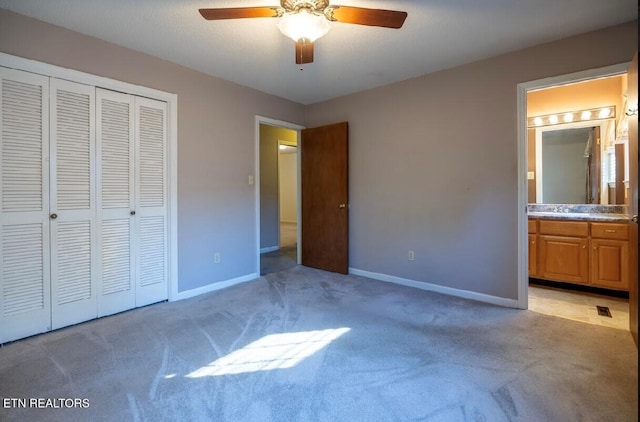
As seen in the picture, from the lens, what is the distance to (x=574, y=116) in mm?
3799

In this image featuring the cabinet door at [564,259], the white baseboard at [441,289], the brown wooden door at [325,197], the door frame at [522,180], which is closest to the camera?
the door frame at [522,180]

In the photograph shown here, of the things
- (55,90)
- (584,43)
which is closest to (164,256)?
(55,90)

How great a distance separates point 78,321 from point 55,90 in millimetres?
1859

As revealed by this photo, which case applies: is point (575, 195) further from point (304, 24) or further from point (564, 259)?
point (304, 24)

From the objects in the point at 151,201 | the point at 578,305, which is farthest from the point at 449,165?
the point at 151,201

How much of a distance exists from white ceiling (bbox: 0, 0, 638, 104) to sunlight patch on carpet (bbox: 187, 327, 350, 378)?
2.38 m

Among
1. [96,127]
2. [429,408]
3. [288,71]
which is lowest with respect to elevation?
[429,408]

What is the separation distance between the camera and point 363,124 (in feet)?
12.8

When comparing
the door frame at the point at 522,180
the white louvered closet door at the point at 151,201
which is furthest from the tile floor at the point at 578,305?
the white louvered closet door at the point at 151,201

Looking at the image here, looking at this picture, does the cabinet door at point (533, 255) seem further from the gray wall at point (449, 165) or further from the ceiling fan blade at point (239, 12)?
the ceiling fan blade at point (239, 12)

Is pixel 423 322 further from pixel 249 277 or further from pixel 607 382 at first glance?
pixel 249 277

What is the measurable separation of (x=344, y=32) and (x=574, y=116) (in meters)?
3.28

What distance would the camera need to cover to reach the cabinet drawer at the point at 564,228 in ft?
10.7

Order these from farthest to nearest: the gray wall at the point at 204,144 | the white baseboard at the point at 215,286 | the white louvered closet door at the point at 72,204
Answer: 1. the white baseboard at the point at 215,286
2. the gray wall at the point at 204,144
3. the white louvered closet door at the point at 72,204
